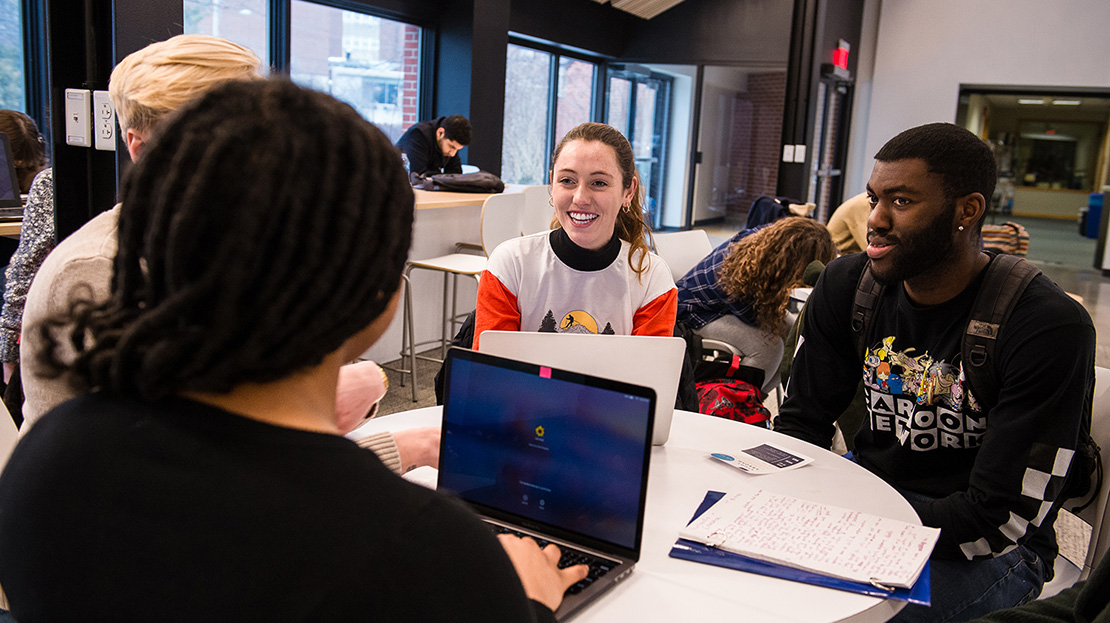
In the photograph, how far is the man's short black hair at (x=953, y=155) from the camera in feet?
5.58

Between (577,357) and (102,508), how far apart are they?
0.98 m

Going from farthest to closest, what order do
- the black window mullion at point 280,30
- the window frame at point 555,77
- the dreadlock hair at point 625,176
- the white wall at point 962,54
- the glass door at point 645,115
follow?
the glass door at point 645,115 < the white wall at point 962,54 < the window frame at point 555,77 < the black window mullion at point 280,30 < the dreadlock hair at point 625,176

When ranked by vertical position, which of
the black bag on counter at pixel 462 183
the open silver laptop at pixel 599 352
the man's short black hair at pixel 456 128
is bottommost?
the open silver laptop at pixel 599 352

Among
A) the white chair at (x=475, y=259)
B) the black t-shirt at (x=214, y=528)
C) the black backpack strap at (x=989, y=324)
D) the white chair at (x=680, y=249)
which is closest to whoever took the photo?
the black t-shirt at (x=214, y=528)

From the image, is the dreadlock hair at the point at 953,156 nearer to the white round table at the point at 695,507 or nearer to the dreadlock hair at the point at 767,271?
the white round table at the point at 695,507

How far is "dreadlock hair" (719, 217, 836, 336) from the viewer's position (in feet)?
10.3

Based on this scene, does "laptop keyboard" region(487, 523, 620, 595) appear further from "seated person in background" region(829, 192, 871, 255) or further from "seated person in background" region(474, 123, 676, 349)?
"seated person in background" region(829, 192, 871, 255)

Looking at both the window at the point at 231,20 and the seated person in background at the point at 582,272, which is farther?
the window at the point at 231,20

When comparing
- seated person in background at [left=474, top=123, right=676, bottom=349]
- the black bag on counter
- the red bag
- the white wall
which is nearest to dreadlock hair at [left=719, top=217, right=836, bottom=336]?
the red bag

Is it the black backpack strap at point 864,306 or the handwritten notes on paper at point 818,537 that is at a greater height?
the black backpack strap at point 864,306

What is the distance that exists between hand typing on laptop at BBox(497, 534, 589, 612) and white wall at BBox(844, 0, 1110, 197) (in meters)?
9.93

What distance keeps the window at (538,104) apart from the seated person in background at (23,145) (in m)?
5.17

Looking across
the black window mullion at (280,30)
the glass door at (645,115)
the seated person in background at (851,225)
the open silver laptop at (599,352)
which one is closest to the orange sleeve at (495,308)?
the open silver laptop at (599,352)

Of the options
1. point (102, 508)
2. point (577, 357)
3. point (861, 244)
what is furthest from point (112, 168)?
point (861, 244)
